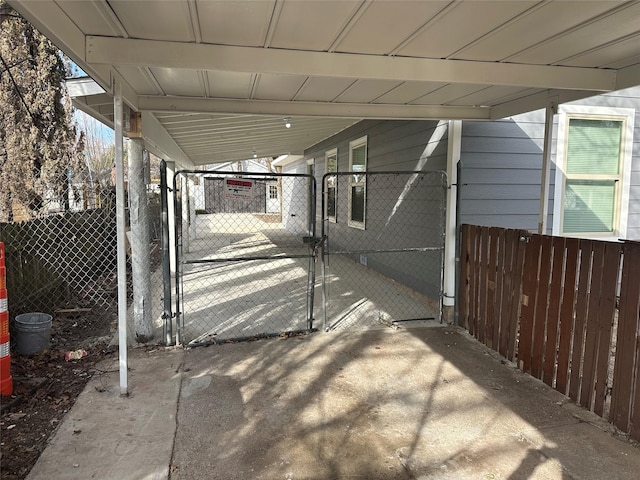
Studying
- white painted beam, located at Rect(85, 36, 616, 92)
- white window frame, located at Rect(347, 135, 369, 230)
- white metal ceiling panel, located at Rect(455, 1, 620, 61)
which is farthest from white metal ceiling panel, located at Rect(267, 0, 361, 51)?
white window frame, located at Rect(347, 135, 369, 230)

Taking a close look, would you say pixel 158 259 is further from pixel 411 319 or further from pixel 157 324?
pixel 411 319

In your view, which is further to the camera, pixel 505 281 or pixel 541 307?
pixel 505 281

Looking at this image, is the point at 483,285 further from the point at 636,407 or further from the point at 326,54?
the point at 326,54

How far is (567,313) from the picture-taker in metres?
3.22

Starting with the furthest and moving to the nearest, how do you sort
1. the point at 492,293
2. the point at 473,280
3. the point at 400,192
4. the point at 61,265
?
the point at 400,192
the point at 61,265
the point at 473,280
the point at 492,293

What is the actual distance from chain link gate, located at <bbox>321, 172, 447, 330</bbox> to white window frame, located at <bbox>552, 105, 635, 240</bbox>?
1.55m

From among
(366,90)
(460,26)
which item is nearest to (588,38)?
(460,26)

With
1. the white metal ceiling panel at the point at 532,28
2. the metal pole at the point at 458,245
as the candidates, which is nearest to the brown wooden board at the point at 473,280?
the metal pole at the point at 458,245

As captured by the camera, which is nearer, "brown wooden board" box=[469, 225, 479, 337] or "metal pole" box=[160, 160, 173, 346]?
"metal pole" box=[160, 160, 173, 346]

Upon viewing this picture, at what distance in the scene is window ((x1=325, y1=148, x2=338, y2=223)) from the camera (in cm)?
967

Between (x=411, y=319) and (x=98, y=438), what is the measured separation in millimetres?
3572

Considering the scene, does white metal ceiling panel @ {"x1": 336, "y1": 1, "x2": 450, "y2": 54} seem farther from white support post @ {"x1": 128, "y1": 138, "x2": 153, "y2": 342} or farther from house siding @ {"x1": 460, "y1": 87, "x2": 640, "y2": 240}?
house siding @ {"x1": 460, "y1": 87, "x2": 640, "y2": 240}

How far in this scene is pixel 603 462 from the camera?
8.04 ft

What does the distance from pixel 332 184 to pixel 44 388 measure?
7.39 meters
